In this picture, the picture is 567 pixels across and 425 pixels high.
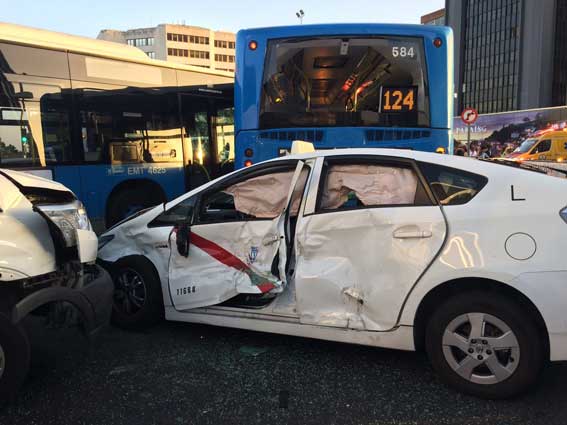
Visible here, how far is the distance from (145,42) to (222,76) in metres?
106

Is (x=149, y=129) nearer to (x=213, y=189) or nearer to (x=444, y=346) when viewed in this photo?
(x=213, y=189)

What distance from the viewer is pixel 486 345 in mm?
2838

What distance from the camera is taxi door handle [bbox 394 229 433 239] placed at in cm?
299

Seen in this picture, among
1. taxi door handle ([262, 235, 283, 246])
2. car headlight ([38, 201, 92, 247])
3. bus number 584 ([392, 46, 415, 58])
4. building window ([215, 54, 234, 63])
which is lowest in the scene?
taxi door handle ([262, 235, 283, 246])

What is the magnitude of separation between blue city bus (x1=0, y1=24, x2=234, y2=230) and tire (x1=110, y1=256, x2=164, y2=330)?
3.33 m

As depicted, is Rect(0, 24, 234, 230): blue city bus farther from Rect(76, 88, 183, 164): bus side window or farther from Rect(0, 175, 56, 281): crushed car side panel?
Rect(0, 175, 56, 281): crushed car side panel

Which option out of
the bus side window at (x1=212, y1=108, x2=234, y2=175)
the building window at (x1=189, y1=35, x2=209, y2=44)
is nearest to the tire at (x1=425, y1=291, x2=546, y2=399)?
the bus side window at (x1=212, y1=108, x2=234, y2=175)

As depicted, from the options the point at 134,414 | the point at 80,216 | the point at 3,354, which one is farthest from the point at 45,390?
the point at 80,216

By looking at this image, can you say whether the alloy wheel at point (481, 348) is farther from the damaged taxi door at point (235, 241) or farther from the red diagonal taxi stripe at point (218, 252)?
the red diagonal taxi stripe at point (218, 252)

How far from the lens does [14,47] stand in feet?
20.8

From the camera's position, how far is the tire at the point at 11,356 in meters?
2.71

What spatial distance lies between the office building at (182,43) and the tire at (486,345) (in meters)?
104

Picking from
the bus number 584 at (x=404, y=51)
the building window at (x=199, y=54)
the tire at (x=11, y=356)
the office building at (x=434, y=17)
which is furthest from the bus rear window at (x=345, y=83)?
the office building at (x=434, y=17)

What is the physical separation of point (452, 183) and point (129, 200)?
20.0 feet
